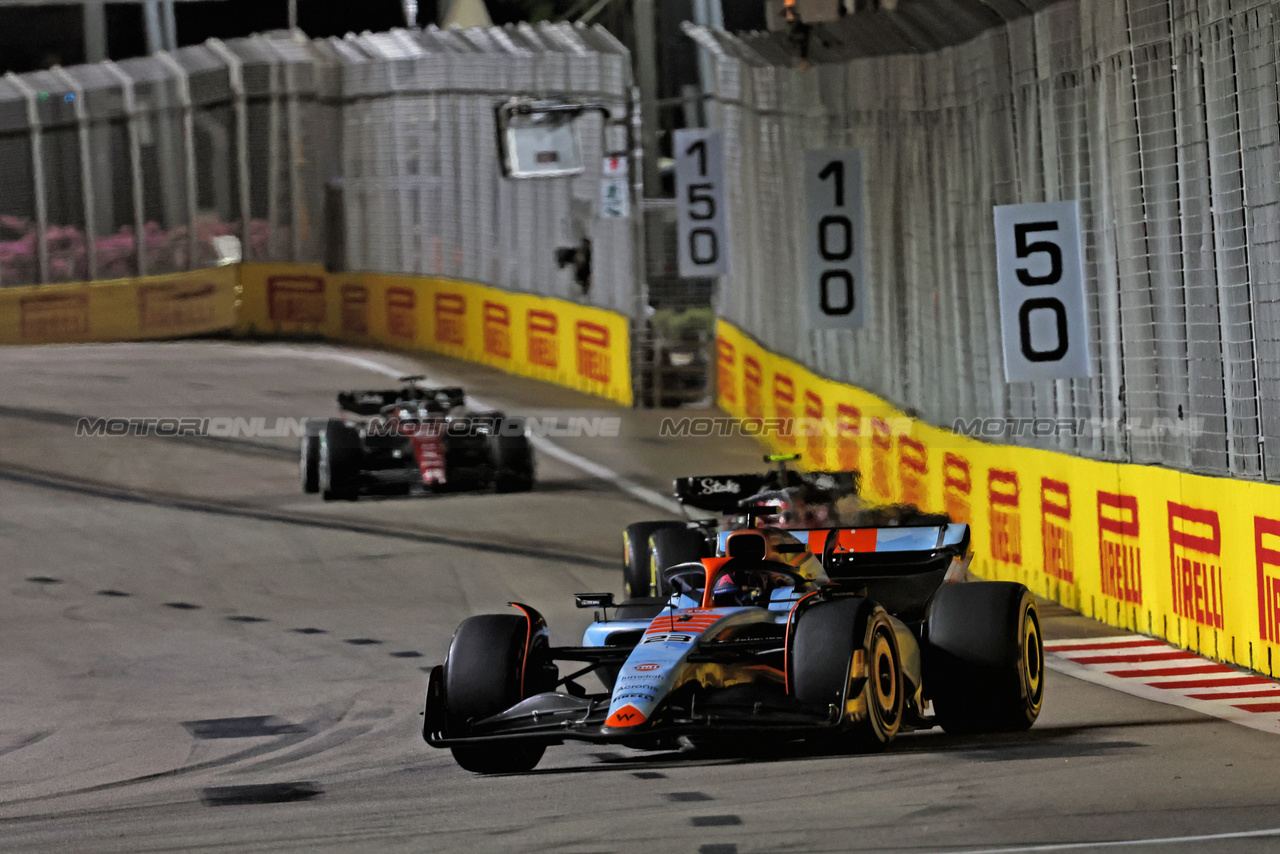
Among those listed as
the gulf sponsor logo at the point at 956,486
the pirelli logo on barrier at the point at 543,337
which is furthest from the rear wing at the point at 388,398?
the pirelli logo on barrier at the point at 543,337

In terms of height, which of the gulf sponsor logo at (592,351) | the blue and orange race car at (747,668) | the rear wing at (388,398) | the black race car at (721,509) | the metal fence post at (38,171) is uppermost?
the metal fence post at (38,171)

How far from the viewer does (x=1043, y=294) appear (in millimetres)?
11977

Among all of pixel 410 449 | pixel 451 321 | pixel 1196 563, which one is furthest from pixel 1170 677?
pixel 451 321

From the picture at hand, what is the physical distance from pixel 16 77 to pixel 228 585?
20395 mm

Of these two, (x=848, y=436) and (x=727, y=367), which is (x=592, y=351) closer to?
(x=727, y=367)

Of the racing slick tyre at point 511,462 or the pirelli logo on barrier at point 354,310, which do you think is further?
the pirelli logo on barrier at point 354,310

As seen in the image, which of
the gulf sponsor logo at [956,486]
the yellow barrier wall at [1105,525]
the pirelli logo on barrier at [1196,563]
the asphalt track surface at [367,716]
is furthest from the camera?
the gulf sponsor logo at [956,486]

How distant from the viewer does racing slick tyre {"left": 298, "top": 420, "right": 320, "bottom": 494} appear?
18562mm

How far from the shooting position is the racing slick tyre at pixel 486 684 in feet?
26.2

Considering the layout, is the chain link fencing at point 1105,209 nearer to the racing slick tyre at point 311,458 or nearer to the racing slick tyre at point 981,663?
the racing slick tyre at point 981,663

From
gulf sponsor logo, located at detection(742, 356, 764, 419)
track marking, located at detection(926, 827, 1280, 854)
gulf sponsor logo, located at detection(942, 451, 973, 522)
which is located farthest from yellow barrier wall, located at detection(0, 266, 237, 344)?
track marking, located at detection(926, 827, 1280, 854)

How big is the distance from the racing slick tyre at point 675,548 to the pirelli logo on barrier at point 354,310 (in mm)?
22059

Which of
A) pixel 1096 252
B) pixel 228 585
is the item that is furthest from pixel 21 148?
pixel 1096 252

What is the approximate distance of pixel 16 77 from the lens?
3256cm
